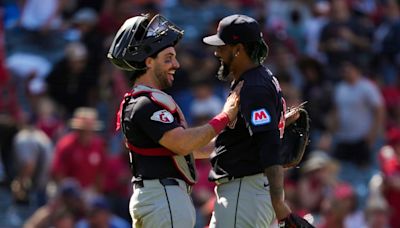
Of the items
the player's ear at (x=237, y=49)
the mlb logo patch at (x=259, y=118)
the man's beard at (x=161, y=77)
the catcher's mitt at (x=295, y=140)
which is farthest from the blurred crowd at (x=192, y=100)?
the mlb logo patch at (x=259, y=118)

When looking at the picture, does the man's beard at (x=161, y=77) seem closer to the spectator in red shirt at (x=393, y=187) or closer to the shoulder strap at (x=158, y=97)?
the shoulder strap at (x=158, y=97)

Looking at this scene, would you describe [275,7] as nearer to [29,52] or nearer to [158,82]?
[29,52]

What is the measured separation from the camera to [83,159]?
12867mm

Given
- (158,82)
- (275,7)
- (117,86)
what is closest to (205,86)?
(117,86)

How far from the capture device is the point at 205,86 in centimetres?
1420

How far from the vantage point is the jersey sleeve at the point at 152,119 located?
6977 millimetres

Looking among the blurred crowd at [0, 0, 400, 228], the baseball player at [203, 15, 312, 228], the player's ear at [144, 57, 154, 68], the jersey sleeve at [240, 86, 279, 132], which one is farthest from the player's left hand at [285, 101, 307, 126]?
the blurred crowd at [0, 0, 400, 228]

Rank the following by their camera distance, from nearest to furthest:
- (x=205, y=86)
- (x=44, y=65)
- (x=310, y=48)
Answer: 1. (x=205, y=86)
2. (x=44, y=65)
3. (x=310, y=48)

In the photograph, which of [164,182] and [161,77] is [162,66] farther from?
[164,182]

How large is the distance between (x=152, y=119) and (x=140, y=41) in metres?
0.46

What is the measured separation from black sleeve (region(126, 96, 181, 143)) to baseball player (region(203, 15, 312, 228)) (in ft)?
1.20

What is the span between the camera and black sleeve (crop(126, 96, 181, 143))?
6.98 metres

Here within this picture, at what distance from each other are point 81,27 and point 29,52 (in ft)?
2.30

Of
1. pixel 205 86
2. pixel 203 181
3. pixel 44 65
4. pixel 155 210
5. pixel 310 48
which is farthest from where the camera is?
pixel 310 48
